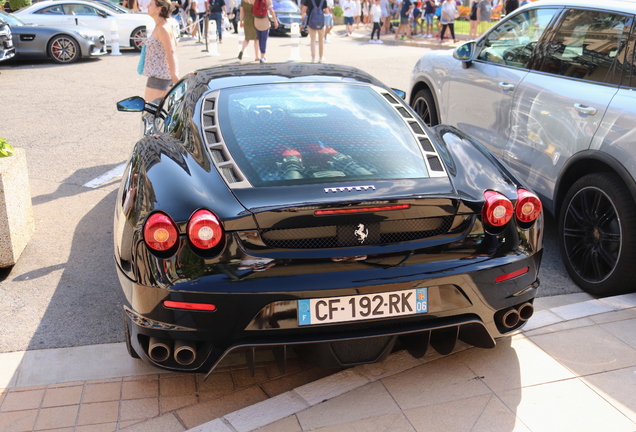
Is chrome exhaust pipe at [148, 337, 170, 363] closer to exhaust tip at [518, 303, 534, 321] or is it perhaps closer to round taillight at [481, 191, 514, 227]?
round taillight at [481, 191, 514, 227]

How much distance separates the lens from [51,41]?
50.8ft

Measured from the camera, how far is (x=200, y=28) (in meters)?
24.2

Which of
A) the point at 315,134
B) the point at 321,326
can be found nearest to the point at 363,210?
the point at 321,326

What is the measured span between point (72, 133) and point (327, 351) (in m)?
6.86

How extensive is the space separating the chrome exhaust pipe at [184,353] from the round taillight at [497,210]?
4.72 ft

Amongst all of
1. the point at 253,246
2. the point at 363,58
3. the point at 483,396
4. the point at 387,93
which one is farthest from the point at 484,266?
the point at 363,58

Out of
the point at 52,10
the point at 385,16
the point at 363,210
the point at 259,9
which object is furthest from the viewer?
the point at 385,16

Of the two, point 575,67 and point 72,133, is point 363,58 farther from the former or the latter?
point 575,67

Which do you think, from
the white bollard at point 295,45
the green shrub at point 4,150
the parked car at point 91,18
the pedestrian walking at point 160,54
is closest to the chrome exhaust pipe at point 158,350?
the green shrub at point 4,150

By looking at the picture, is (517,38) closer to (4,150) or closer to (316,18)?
(4,150)

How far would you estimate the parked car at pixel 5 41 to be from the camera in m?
14.0

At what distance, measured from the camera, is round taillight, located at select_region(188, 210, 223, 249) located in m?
2.81

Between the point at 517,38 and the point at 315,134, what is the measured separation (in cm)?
289

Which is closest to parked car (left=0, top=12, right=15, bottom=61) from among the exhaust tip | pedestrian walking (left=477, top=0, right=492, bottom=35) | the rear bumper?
the rear bumper
